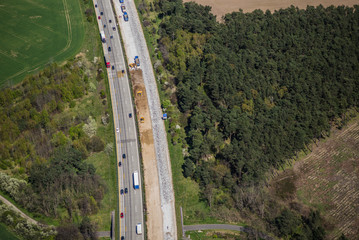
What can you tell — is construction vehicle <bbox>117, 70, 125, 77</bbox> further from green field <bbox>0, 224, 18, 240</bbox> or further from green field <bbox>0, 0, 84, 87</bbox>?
green field <bbox>0, 224, 18, 240</bbox>

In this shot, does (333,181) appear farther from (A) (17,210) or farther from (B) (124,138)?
(A) (17,210)

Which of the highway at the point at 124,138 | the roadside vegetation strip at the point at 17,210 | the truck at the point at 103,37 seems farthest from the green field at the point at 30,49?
the roadside vegetation strip at the point at 17,210

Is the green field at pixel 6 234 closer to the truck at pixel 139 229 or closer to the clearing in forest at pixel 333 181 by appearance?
the truck at pixel 139 229

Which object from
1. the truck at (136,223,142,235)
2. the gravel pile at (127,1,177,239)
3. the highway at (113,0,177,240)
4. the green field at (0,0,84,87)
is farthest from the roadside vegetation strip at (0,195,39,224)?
the green field at (0,0,84,87)

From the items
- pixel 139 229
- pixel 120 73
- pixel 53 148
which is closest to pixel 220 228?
pixel 139 229

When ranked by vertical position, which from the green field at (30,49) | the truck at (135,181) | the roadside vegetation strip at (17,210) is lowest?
the roadside vegetation strip at (17,210)
